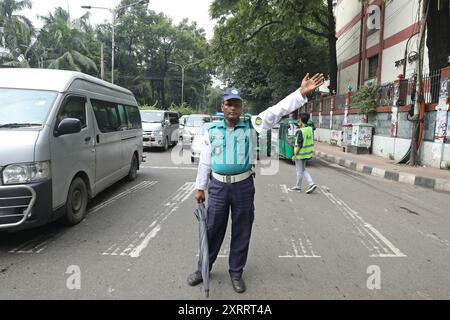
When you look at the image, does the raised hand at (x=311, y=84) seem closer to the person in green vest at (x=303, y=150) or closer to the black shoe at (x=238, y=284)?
the black shoe at (x=238, y=284)

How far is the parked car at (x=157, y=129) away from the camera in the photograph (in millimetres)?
14953

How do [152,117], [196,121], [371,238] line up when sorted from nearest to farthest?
1. [371,238]
2. [152,117]
3. [196,121]

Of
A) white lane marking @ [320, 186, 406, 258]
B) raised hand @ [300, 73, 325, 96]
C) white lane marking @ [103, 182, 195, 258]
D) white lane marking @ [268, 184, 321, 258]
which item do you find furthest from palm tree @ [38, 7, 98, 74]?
raised hand @ [300, 73, 325, 96]

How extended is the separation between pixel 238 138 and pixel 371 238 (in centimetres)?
268

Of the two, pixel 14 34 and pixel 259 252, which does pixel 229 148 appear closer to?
pixel 259 252


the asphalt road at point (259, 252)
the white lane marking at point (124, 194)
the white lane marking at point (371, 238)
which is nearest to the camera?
the asphalt road at point (259, 252)

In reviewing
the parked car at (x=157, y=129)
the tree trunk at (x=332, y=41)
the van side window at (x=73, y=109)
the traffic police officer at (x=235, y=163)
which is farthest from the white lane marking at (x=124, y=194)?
the tree trunk at (x=332, y=41)

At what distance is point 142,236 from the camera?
477 cm

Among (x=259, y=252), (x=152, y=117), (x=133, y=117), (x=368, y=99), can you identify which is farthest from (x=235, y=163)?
(x=368, y=99)

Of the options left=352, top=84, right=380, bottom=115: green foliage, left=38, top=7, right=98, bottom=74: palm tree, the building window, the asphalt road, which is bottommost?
the asphalt road

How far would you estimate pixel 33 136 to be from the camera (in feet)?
14.0

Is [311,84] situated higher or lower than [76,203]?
higher

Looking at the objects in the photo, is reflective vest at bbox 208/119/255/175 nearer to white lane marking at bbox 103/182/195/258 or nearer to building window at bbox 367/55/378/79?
white lane marking at bbox 103/182/195/258

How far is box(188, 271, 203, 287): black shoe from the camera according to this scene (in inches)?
135
